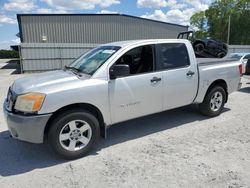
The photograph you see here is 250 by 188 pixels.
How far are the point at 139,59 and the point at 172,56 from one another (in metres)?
0.76

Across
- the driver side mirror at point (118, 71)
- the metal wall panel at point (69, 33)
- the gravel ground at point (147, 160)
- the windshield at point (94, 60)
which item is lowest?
the gravel ground at point (147, 160)

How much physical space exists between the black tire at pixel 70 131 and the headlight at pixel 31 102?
339 mm

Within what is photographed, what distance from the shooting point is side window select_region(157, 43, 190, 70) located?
14.8 ft

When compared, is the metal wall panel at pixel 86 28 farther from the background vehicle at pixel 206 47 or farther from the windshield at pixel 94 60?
the windshield at pixel 94 60

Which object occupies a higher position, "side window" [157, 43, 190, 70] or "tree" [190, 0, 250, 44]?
"tree" [190, 0, 250, 44]

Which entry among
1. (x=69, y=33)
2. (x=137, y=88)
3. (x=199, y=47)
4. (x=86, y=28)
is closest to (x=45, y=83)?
(x=137, y=88)

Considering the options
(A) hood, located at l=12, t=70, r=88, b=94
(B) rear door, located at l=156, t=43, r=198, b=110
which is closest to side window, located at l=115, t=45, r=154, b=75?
(B) rear door, located at l=156, t=43, r=198, b=110

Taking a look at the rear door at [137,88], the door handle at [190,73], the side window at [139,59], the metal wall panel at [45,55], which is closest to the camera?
the rear door at [137,88]

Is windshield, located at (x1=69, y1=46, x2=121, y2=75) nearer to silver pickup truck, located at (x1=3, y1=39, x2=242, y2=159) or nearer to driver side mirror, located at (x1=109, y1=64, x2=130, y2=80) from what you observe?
silver pickup truck, located at (x1=3, y1=39, x2=242, y2=159)

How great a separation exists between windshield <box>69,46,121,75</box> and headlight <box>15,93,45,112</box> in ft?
3.14

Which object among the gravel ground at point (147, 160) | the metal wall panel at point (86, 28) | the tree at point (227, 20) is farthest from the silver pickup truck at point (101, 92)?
the tree at point (227, 20)

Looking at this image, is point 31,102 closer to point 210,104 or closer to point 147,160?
point 147,160

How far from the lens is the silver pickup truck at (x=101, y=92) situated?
3398 mm

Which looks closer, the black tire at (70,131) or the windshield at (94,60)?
the black tire at (70,131)
